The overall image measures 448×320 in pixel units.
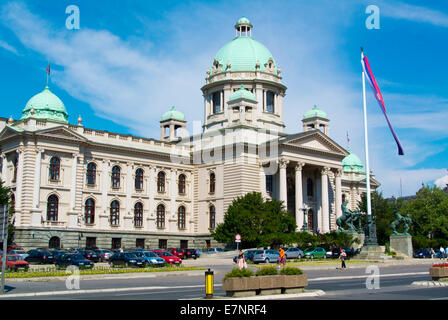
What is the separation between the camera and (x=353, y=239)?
209 ft

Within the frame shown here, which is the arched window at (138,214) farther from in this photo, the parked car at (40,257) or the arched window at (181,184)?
the parked car at (40,257)

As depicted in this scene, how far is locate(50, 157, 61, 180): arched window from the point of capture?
6524cm

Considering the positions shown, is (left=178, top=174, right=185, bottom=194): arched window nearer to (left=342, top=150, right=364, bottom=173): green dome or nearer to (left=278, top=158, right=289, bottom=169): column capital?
(left=278, top=158, right=289, bottom=169): column capital

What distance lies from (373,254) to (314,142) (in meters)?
28.6

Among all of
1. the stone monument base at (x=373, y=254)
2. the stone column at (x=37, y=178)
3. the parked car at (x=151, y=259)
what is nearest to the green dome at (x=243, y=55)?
the stone column at (x=37, y=178)

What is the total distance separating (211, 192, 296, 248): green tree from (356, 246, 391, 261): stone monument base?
11.0 metres

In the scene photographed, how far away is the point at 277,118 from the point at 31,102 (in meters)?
36.7

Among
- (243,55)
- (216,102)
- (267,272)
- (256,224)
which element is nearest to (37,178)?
(256,224)

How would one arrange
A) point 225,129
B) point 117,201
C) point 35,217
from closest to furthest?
point 35,217 → point 117,201 → point 225,129

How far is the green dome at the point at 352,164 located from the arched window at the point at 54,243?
64.1 metres

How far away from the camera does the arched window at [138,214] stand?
74.4m

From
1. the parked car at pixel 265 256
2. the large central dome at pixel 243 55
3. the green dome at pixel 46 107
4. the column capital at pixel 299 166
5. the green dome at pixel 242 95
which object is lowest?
the parked car at pixel 265 256

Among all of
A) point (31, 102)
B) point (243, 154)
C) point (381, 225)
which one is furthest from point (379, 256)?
point (31, 102)
